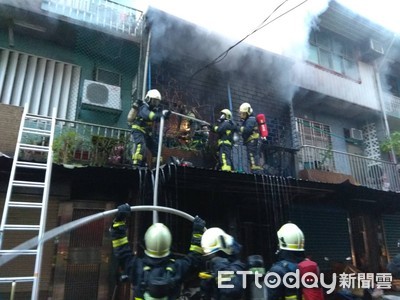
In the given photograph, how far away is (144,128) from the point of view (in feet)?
23.1

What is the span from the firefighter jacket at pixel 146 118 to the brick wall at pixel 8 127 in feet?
7.40

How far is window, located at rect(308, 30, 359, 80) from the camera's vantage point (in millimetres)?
12352

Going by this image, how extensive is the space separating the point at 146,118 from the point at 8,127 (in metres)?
2.64

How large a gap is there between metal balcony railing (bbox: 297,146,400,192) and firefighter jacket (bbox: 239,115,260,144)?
2432 mm

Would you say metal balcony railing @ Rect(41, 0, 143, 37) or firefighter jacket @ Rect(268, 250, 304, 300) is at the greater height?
metal balcony railing @ Rect(41, 0, 143, 37)

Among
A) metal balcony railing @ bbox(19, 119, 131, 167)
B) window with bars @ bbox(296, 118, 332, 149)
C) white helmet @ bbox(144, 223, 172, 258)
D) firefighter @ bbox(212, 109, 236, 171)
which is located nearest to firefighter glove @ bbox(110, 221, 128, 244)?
white helmet @ bbox(144, 223, 172, 258)

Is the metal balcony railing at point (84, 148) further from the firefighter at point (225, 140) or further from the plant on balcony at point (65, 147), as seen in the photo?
the firefighter at point (225, 140)

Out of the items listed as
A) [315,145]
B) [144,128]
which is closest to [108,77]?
[144,128]

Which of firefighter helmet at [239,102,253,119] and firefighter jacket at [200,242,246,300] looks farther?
firefighter helmet at [239,102,253,119]

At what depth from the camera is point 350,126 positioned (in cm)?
1305

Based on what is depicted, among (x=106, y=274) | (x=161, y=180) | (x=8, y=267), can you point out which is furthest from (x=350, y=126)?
(x=8, y=267)

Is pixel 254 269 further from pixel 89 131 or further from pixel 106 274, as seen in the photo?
pixel 89 131

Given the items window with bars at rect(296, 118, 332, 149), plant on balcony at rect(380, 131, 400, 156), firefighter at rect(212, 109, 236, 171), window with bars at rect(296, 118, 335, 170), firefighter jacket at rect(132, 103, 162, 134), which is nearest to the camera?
firefighter jacket at rect(132, 103, 162, 134)

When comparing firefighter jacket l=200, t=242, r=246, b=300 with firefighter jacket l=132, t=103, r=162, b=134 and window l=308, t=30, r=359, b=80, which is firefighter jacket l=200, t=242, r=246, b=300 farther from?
window l=308, t=30, r=359, b=80
